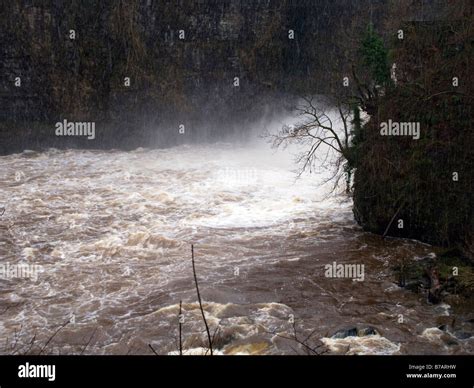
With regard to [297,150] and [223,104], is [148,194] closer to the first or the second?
[297,150]

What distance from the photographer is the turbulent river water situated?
13078 millimetres

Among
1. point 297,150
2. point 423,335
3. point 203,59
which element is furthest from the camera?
point 203,59

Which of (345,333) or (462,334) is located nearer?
(462,334)

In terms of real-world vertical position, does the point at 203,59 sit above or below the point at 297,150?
above

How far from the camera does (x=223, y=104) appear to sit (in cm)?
4216

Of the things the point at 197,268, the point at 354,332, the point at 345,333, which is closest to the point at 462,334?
the point at 354,332

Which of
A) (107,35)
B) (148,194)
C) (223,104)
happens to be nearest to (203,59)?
(223,104)

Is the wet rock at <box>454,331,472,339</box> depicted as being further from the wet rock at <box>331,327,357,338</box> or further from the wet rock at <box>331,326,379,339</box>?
the wet rock at <box>331,327,357,338</box>

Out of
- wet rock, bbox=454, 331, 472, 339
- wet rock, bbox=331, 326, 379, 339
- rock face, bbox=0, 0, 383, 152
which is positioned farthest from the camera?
rock face, bbox=0, 0, 383, 152

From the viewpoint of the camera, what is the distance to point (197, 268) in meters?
17.4

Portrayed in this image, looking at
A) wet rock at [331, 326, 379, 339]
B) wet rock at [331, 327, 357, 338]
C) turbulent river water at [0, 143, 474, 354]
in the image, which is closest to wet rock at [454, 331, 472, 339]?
turbulent river water at [0, 143, 474, 354]

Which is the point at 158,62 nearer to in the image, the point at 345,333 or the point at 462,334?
the point at 345,333

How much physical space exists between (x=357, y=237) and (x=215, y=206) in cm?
746

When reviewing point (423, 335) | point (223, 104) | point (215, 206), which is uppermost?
point (223, 104)
